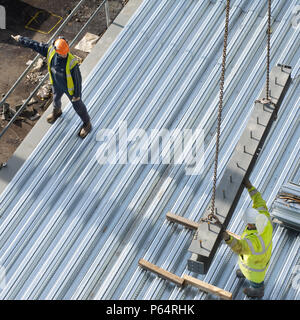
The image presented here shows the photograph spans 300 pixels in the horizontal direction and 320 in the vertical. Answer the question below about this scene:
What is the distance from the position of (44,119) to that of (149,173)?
2.41 m

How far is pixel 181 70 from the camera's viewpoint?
12555mm

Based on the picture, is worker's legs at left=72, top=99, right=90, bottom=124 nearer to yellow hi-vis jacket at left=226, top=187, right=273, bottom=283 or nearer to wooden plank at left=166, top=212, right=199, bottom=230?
wooden plank at left=166, top=212, right=199, bottom=230

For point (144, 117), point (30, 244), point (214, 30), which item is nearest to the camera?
point (30, 244)

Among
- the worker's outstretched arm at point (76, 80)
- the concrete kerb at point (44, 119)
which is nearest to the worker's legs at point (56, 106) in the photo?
the concrete kerb at point (44, 119)

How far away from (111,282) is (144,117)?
11.0ft

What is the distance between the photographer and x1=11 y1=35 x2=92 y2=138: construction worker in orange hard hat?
11172 millimetres

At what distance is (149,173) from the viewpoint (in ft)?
36.9

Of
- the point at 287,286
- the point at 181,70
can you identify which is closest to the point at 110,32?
the point at 181,70

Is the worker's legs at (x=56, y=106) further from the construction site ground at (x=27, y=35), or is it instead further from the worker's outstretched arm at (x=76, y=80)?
the construction site ground at (x=27, y=35)

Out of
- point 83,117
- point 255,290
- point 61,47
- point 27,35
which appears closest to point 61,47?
point 61,47

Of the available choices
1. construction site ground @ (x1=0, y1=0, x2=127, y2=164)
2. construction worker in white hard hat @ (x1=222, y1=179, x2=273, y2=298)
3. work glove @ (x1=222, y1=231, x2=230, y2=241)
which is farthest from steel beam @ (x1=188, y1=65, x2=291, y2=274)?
construction site ground @ (x1=0, y1=0, x2=127, y2=164)

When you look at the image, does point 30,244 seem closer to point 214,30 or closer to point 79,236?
point 79,236

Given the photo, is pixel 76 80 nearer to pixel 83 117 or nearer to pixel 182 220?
pixel 83 117

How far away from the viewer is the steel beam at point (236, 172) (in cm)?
750
